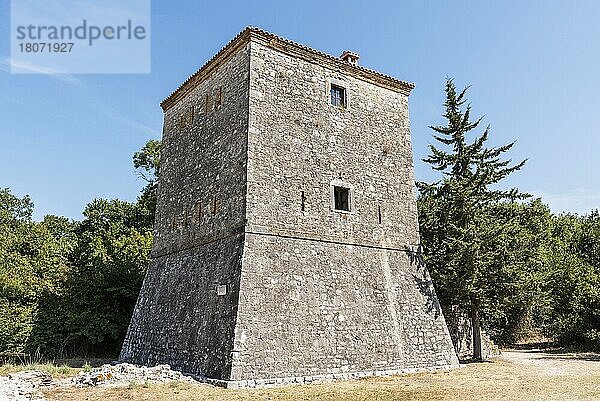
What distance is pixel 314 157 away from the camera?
16859 millimetres

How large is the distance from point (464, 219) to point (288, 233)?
26.3 feet

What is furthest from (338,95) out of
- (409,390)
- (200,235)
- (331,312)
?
(409,390)

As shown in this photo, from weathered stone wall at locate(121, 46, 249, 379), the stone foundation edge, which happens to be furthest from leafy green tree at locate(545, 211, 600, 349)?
weathered stone wall at locate(121, 46, 249, 379)

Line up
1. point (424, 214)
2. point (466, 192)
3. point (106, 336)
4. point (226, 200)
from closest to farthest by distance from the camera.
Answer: point (226, 200) < point (466, 192) < point (424, 214) < point (106, 336)

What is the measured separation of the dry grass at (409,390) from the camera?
1140 centimetres

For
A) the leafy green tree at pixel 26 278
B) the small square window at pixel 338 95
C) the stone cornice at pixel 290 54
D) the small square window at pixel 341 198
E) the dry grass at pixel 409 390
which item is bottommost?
the dry grass at pixel 409 390

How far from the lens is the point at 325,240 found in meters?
16.2

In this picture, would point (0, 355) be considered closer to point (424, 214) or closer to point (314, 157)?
point (314, 157)

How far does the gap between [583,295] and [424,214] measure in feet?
34.0

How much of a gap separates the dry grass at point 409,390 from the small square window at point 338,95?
961 centimetres

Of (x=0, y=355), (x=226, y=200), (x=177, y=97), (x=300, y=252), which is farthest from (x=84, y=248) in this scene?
(x=300, y=252)

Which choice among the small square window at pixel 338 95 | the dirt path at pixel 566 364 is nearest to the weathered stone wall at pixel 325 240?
the small square window at pixel 338 95

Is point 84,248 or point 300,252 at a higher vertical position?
point 84,248

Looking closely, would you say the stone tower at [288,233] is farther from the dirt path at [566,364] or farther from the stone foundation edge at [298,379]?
the dirt path at [566,364]
